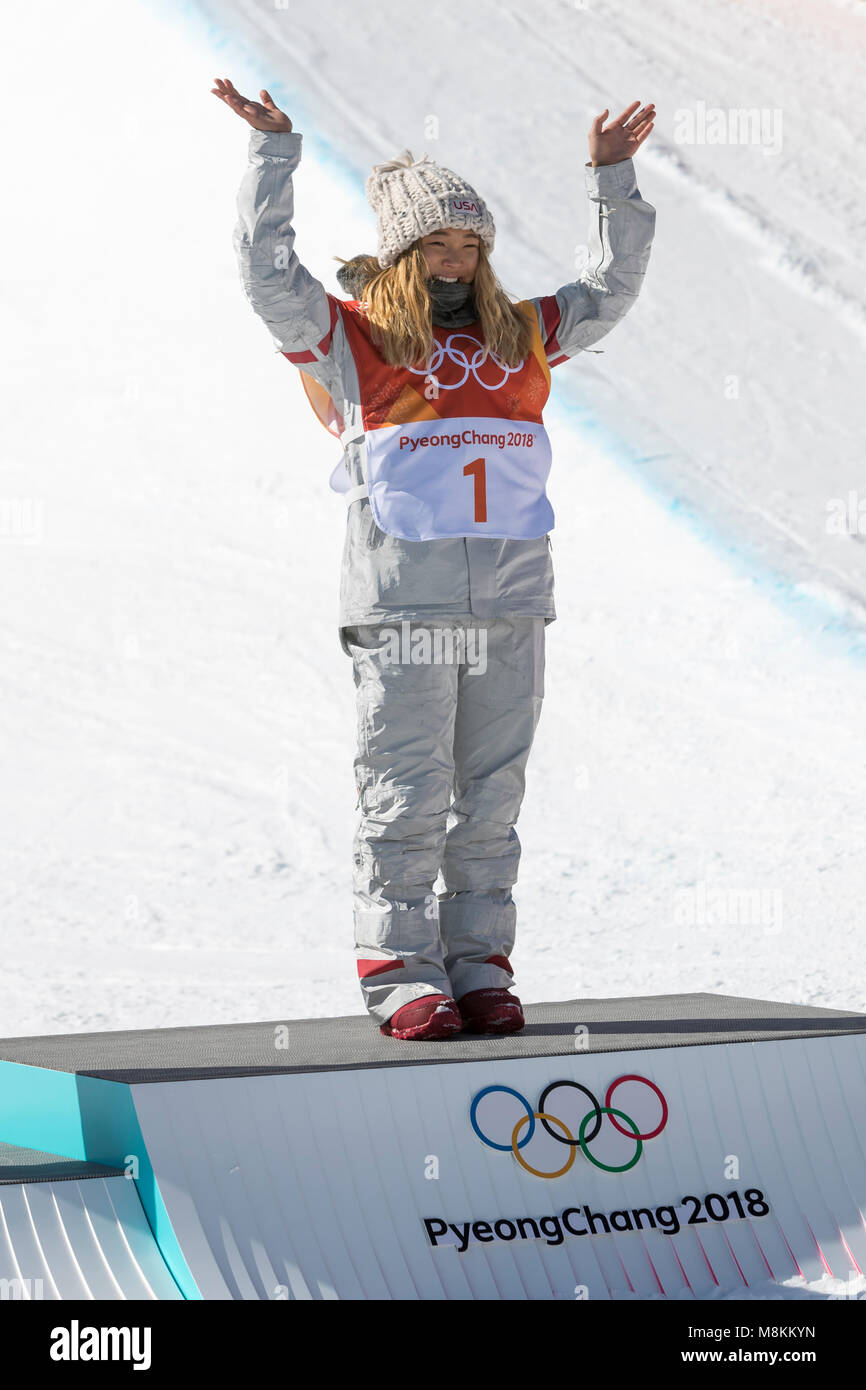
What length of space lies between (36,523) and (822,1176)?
25.2 feet

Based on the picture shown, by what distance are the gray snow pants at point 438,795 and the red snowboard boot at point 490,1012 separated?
0.11 feet

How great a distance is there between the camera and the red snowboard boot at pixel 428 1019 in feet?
9.39

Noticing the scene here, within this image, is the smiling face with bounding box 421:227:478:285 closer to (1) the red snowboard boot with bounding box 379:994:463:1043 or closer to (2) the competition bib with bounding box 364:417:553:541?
(2) the competition bib with bounding box 364:417:553:541

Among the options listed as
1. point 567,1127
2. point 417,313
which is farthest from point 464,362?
point 567,1127

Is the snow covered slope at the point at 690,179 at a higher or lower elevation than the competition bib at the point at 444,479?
higher

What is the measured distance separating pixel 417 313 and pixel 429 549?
1.36 ft

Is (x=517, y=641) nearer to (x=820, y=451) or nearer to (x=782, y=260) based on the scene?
(x=820, y=451)

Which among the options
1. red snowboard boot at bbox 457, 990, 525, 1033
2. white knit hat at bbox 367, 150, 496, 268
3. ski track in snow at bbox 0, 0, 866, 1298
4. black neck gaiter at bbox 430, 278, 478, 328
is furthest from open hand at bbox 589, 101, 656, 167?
ski track in snow at bbox 0, 0, 866, 1298

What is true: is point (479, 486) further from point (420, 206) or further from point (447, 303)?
point (420, 206)

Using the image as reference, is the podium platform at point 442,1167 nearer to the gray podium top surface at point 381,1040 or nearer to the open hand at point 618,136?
the gray podium top surface at point 381,1040

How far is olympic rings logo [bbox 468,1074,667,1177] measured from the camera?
102 inches

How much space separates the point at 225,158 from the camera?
1284 centimetres

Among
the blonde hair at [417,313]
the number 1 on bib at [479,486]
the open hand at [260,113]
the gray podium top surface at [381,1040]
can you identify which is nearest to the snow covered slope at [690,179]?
the gray podium top surface at [381,1040]
